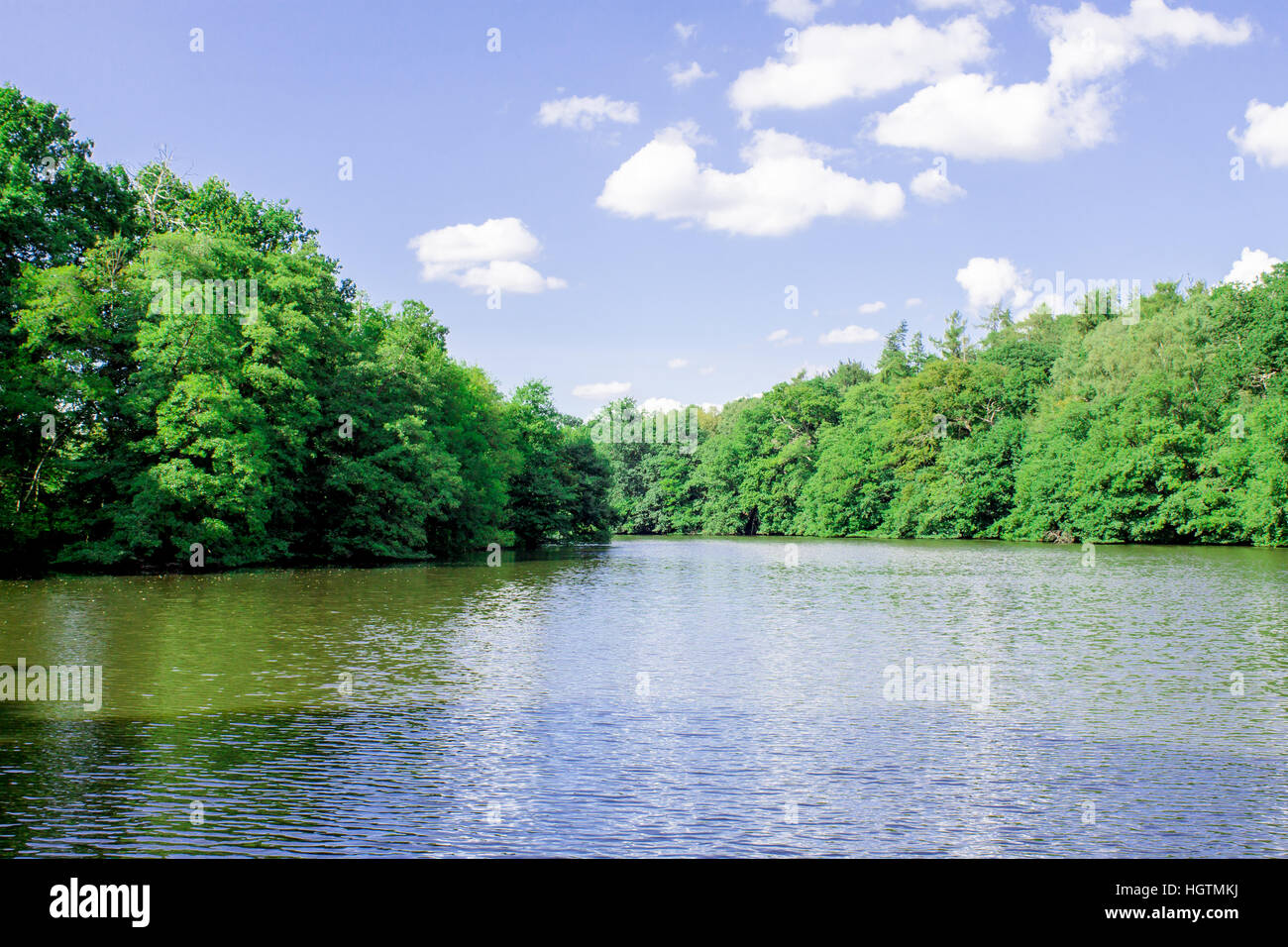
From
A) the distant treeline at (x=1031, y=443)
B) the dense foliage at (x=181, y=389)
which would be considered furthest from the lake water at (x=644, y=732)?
the distant treeline at (x=1031, y=443)

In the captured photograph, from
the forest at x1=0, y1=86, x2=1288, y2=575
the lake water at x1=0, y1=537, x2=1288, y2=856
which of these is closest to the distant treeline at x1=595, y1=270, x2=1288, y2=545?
the forest at x1=0, y1=86, x2=1288, y2=575

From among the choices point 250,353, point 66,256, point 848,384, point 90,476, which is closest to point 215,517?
point 90,476

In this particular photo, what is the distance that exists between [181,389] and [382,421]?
531 inches

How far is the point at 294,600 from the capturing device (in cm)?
2906

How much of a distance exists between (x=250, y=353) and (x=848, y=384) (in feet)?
329

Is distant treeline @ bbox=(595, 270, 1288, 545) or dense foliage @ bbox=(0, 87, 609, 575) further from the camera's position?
distant treeline @ bbox=(595, 270, 1288, 545)

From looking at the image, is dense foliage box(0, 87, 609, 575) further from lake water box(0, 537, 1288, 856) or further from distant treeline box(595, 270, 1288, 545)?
distant treeline box(595, 270, 1288, 545)

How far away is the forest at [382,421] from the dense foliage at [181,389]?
133 mm

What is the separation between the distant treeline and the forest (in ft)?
0.80

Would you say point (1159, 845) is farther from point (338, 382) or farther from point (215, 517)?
point (338, 382)

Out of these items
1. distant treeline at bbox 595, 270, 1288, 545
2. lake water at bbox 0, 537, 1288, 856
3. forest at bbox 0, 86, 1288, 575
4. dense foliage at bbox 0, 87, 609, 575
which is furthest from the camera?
distant treeline at bbox 595, 270, 1288, 545

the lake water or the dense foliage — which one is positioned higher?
the dense foliage

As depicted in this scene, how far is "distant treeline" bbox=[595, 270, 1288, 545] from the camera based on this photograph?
6362cm

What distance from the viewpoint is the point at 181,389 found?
37969mm
